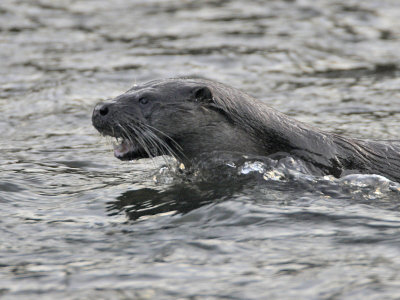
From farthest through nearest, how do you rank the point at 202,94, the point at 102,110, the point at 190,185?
the point at 190,185, the point at 202,94, the point at 102,110

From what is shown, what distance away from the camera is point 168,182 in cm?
674

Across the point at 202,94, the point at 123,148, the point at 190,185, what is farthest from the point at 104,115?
the point at 190,185

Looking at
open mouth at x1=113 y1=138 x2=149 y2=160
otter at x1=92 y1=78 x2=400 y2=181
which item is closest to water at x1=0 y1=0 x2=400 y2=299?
otter at x1=92 y1=78 x2=400 y2=181

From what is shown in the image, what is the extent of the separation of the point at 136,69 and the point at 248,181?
203 inches

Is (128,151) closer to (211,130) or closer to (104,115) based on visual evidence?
(104,115)

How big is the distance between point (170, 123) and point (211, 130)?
13.1 inches

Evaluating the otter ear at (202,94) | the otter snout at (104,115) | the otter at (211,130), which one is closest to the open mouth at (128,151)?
the otter at (211,130)

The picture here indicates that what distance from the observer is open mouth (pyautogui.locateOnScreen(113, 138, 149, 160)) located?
6.38 metres

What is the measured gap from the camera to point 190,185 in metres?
6.55

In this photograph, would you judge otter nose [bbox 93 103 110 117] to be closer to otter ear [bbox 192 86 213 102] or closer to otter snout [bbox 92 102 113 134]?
otter snout [bbox 92 102 113 134]

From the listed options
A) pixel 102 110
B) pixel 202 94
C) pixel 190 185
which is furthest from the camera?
pixel 190 185

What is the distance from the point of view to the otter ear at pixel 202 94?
20.7ft

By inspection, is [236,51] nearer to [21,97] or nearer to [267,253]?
[21,97]

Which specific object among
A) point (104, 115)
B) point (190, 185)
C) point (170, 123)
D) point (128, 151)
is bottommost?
point (190, 185)
